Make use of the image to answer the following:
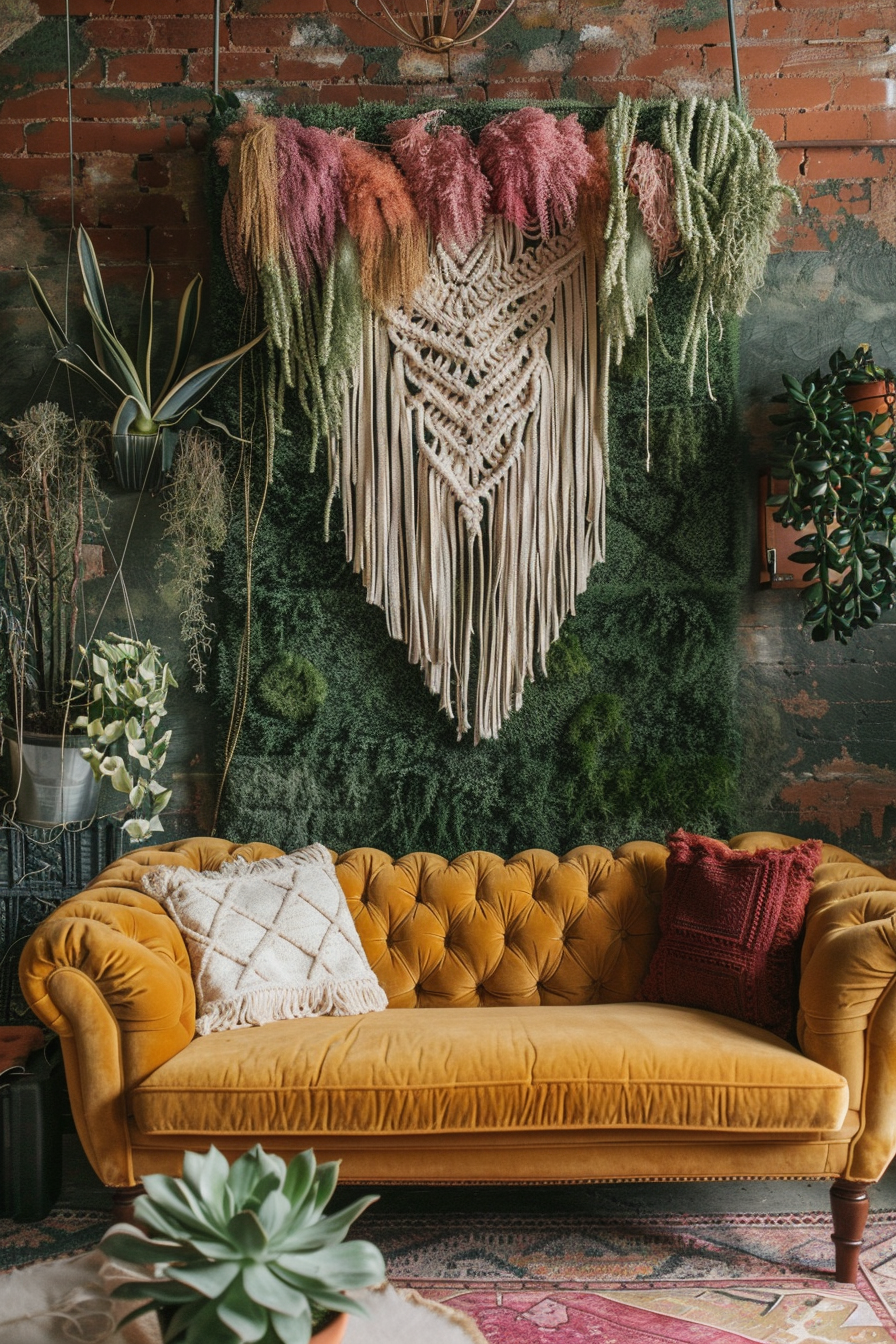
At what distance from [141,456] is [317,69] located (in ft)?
3.99

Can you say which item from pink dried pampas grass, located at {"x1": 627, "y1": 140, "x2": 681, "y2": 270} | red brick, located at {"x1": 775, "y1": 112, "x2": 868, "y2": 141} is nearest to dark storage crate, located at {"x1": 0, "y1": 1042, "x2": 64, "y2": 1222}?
pink dried pampas grass, located at {"x1": 627, "y1": 140, "x2": 681, "y2": 270}

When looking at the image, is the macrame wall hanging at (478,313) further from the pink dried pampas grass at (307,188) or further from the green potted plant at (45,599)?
the green potted plant at (45,599)

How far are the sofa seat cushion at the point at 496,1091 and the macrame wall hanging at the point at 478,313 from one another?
1041mm

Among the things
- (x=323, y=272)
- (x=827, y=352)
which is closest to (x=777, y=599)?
(x=827, y=352)

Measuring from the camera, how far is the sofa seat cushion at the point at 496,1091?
194 centimetres

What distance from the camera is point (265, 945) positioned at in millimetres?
2273

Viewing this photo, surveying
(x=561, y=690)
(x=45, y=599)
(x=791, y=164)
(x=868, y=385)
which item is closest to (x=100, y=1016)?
(x=45, y=599)

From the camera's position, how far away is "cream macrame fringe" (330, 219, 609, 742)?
9.04 feet

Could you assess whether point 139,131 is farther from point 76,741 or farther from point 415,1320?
point 415,1320

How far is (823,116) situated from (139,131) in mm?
1926

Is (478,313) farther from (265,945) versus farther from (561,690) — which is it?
(265,945)

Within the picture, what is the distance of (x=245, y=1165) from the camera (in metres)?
1.17

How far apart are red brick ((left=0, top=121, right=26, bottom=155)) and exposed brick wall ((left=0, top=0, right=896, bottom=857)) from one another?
0.36 m

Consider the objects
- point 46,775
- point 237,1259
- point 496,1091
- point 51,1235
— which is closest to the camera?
point 237,1259
